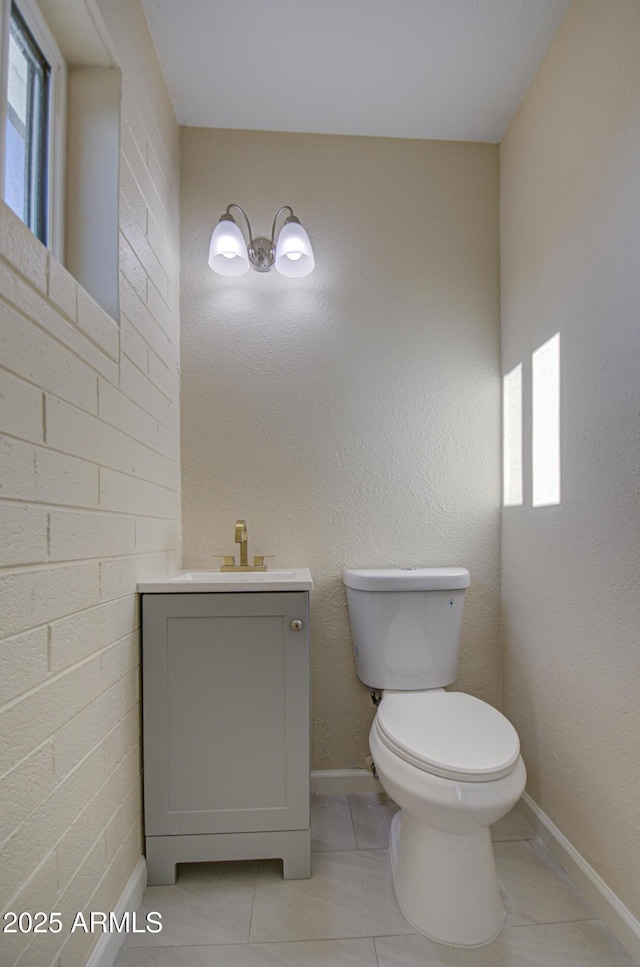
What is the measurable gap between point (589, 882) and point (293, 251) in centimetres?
196

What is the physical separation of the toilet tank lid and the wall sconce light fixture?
1.06 meters

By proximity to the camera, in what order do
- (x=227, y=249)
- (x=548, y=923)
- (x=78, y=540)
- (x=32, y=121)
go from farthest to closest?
1. (x=227, y=249)
2. (x=548, y=923)
3. (x=32, y=121)
4. (x=78, y=540)

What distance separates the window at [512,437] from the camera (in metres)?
1.70

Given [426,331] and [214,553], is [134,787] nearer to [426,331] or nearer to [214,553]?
[214,553]

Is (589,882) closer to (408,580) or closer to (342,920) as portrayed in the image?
(342,920)

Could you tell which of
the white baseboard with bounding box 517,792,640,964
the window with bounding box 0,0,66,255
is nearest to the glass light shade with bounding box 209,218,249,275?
the window with bounding box 0,0,66,255

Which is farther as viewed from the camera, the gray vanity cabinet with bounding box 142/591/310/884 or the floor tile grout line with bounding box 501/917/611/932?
the gray vanity cabinet with bounding box 142/591/310/884

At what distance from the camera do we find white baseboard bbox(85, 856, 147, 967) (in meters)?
1.00

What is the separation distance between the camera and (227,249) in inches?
64.0

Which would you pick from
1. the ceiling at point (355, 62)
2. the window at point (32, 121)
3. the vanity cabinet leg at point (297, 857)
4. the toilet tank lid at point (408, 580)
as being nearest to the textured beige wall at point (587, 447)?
the ceiling at point (355, 62)

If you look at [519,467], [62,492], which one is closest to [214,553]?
[62,492]

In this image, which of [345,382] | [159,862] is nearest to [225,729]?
[159,862]

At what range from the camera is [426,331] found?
5.98ft

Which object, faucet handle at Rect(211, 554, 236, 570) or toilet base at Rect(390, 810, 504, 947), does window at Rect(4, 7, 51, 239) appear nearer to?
faucet handle at Rect(211, 554, 236, 570)
